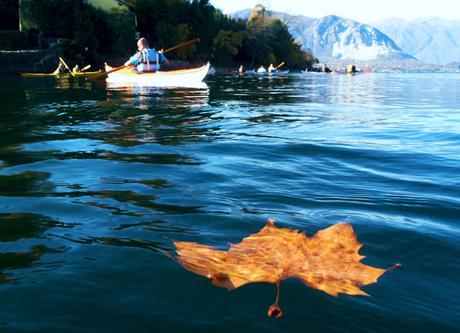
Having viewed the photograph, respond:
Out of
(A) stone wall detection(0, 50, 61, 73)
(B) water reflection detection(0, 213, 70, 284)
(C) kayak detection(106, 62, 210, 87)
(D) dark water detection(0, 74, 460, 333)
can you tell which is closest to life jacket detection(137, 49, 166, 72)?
(C) kayak detection(106, 62, 210, 87)

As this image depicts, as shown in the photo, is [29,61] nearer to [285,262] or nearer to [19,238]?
[19,238]

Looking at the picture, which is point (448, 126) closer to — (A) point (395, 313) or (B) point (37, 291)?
(A) point (395, 313)

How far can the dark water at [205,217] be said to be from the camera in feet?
6.40

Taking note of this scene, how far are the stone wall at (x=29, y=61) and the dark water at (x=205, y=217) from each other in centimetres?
2673

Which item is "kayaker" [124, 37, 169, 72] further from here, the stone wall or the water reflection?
the stone wall

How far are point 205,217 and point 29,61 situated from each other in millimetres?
32704

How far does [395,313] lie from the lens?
198 cm

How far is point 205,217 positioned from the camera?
10.3ft

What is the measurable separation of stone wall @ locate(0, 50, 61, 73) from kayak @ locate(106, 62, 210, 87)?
15.8 m

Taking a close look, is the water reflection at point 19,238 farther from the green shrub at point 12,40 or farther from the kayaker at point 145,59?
the green shrub at point 12,40

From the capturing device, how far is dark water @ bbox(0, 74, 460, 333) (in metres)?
1.95

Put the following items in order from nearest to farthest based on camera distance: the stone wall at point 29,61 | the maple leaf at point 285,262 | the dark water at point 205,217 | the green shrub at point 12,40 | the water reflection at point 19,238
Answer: the dark water at point 205,217
the maple leaf at point 285,262
the water reflection at point 19,238
the stone wall at point 29,61
the green shrub at point 12,40

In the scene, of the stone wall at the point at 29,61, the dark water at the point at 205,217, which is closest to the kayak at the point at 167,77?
the dark water at the point at 205,217

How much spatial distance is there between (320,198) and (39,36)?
124ft
